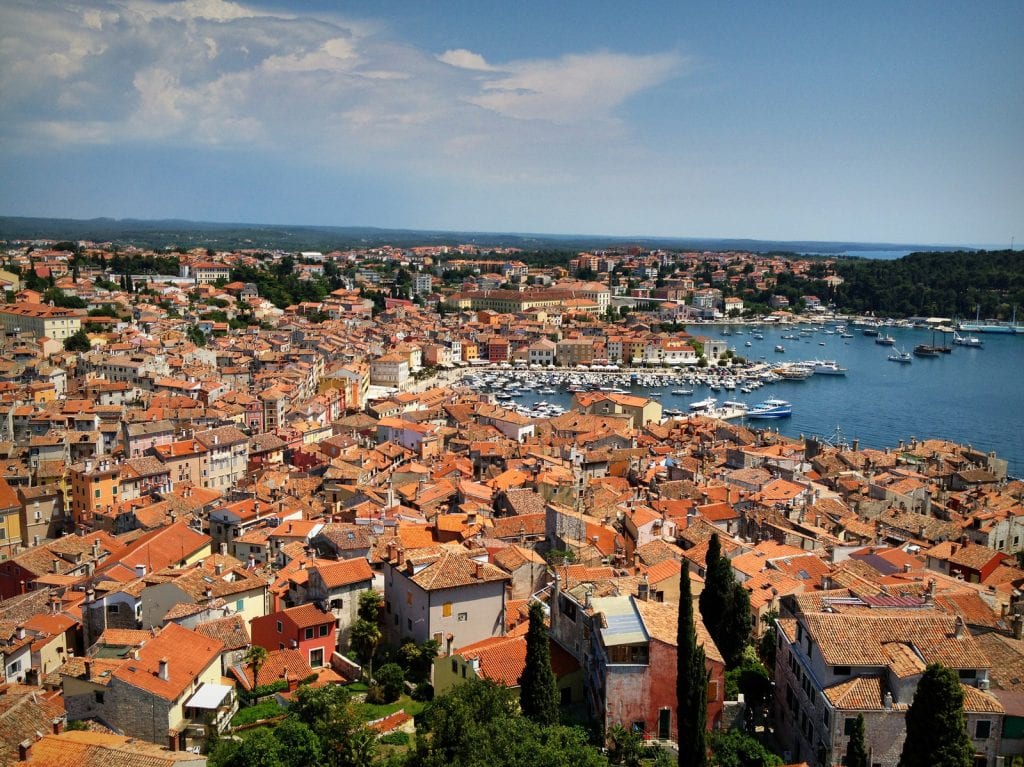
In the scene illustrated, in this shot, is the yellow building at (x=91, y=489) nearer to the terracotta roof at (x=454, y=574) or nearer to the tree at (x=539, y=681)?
the terracotta roof at (x=454, y=574)

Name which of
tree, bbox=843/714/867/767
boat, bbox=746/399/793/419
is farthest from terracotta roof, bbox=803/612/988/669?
boat, bbox=746/399/793/419

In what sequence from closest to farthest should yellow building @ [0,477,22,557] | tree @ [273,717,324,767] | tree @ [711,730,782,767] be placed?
tree @ [273,717,324,767], tree @ [711,730,782,767], yellow building @ [0,477,22,557]

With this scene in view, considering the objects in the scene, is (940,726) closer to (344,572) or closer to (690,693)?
(690,693)

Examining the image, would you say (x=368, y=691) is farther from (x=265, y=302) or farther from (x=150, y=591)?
(x=265, y=302)

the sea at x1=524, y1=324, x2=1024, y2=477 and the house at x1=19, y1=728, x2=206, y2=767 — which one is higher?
the house at x1=19, y1=728, x2=206, y2=767

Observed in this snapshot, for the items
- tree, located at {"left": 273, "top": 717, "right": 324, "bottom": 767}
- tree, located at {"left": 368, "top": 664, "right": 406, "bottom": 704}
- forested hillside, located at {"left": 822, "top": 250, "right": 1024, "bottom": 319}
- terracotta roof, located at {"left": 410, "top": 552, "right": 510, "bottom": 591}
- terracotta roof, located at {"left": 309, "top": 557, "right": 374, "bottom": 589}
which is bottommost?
tree, located at {"left": 368, "top": 664, "right": 406, "bottom": 704}

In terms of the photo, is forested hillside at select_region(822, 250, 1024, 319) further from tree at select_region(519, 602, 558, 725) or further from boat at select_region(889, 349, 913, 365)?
tree at select_region(519, 602, 558, 725)

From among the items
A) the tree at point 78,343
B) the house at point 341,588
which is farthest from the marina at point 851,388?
the house at point 341,588
